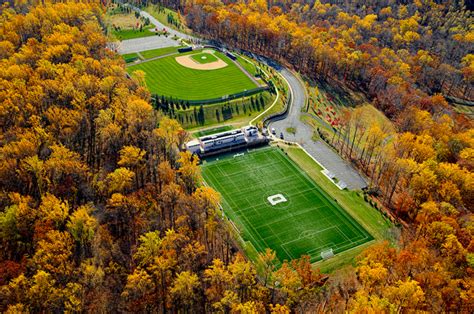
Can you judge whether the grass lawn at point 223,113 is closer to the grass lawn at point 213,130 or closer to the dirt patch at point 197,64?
the grass lawn at point 213,130

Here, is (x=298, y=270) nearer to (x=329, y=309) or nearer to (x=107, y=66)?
(x=329, y=309)

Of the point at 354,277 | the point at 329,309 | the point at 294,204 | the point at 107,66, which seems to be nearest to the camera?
the point at 329,309

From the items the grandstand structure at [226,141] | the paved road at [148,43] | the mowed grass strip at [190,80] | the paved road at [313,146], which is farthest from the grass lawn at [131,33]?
the grandstand structure at [226,141]

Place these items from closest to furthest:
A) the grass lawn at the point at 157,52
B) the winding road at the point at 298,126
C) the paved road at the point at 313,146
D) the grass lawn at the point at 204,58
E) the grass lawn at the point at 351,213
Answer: the grass lawn at the point at 351,213
the paved road at the point at 313,146
the winding road at the point at 298,126
the grass lawn at the point at 204,58
the grass lawn at the point at 157,52

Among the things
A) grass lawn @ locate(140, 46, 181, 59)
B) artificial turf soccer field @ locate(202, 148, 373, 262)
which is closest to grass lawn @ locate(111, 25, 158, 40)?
grass lawn @ locate(140, 46, 181, 59)

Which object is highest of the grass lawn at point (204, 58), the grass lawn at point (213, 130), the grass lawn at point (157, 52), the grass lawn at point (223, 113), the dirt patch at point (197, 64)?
the grass lawn at point (157, 52)

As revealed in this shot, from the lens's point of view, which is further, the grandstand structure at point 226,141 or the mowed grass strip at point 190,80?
the mowed grass strip at point 190,80

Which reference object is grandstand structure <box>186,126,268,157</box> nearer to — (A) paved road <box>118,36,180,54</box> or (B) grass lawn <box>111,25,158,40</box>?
(A) paved road <box>118,36,180,54</box>

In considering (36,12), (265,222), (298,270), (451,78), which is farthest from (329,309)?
(36,12)
